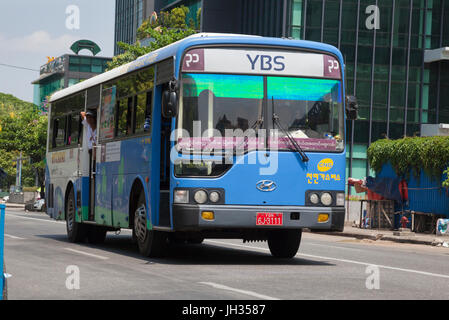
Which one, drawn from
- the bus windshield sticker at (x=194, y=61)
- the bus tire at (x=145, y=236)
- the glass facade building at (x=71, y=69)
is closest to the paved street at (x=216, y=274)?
the bus tire at (x=145, y=236)

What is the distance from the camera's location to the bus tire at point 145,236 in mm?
14438

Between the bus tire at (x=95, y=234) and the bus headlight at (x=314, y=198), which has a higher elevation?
the bus headlight at (x=314, y=198)

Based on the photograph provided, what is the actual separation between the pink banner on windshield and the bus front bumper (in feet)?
2.91

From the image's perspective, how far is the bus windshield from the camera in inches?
527

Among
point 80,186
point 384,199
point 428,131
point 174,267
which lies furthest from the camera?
point 428,131

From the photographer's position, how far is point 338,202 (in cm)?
1393

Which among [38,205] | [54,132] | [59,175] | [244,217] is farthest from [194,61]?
[38,205]

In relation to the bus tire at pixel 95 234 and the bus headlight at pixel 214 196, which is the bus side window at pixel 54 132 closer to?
the bus tire at pixel 95 234

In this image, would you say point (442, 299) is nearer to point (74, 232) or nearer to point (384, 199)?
point (74, 232)

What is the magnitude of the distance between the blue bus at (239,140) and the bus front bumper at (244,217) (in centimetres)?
2

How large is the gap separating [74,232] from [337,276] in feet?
28.2

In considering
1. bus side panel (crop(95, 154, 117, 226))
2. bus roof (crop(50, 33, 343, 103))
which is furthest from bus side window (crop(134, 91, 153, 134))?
bus side panel (crop(95, 154, 117, 226))

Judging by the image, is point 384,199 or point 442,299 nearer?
point 442,299

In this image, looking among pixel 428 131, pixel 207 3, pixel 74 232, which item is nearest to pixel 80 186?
Answer: pixel 74 232
